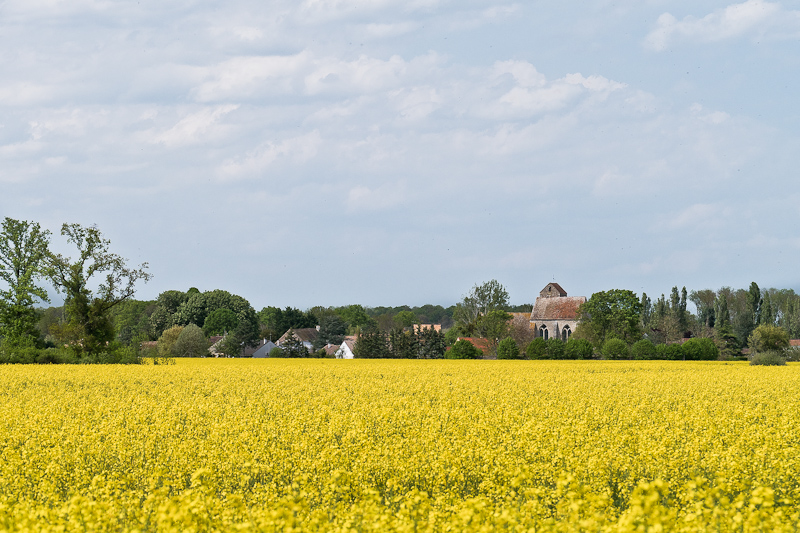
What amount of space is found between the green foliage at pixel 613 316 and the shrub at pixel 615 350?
11052 mm

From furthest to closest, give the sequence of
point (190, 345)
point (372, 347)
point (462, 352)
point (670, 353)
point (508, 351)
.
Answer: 1. point (190, 345)
2. point (372, 347)
3. point (462, 352)
4. point (508, 351)
5. point (670, 353)

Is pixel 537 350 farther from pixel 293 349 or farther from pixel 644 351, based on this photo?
pixel 293 349

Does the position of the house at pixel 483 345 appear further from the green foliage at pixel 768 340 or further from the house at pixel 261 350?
the house at pixel 261 350

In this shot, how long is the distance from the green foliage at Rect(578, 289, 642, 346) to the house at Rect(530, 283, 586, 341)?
47.4ft

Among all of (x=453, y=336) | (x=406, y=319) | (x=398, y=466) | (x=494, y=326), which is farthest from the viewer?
(x=406, y=319)

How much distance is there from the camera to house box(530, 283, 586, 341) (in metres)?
92.9

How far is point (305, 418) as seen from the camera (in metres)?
13.7

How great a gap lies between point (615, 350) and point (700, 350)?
753 centimetres

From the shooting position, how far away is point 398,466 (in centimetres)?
953

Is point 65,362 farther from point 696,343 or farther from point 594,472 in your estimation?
point 696,343

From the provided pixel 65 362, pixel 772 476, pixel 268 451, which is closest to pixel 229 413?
pixel 268 451

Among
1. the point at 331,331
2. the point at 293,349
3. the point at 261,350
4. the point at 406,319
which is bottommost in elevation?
the point at 261,350

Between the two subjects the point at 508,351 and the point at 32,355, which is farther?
the point at 508,351

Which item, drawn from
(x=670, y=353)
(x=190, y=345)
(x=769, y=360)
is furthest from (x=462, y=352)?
(x=190, y=345)
